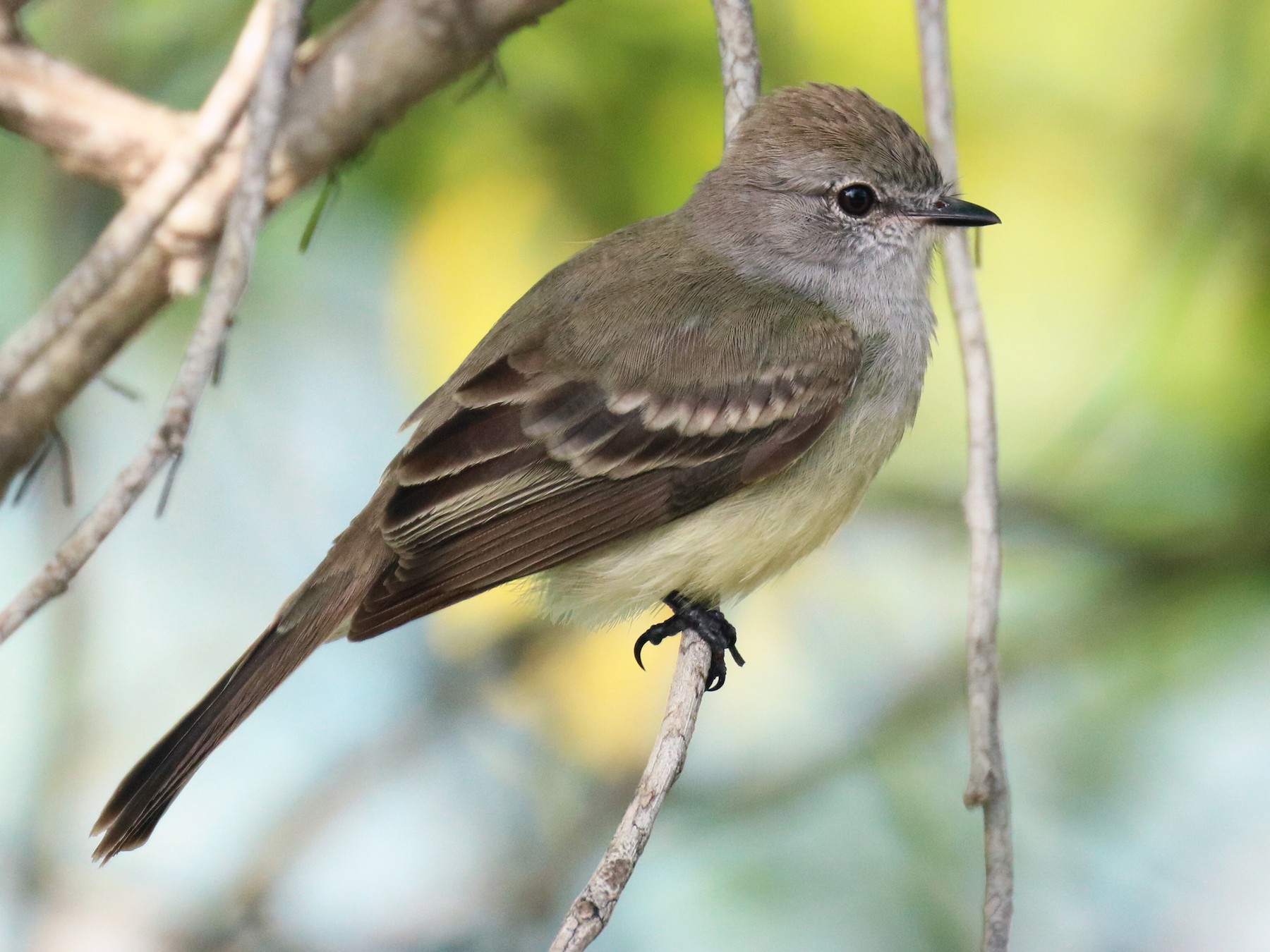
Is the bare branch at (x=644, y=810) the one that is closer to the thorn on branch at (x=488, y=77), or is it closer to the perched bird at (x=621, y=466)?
the perched bird at (x=621, y=466)

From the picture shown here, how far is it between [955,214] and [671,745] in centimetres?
164

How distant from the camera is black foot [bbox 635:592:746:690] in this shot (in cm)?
325

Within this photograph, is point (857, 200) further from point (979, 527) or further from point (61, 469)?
point (61, 469)

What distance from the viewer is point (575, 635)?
14.7ft

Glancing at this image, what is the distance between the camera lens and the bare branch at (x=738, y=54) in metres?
3.39

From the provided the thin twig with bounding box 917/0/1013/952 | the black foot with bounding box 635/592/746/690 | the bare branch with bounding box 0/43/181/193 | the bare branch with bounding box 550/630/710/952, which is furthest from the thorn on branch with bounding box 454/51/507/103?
the bare branch with bounding box 550/630/710/952

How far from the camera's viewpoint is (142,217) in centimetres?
304

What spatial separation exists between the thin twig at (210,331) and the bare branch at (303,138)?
353mm

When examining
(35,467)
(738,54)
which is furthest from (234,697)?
(738,54)

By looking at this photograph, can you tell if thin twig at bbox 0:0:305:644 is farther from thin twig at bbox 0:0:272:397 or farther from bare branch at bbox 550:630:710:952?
bare branch at bbox 550:630:710:952

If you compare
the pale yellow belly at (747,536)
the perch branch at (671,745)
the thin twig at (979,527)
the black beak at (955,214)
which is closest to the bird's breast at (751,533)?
the pale yellow belly at (747,536)

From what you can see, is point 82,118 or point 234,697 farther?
point 82,118

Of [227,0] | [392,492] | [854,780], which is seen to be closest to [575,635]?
[854,780]

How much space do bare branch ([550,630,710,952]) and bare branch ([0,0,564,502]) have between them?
167 centimetres
